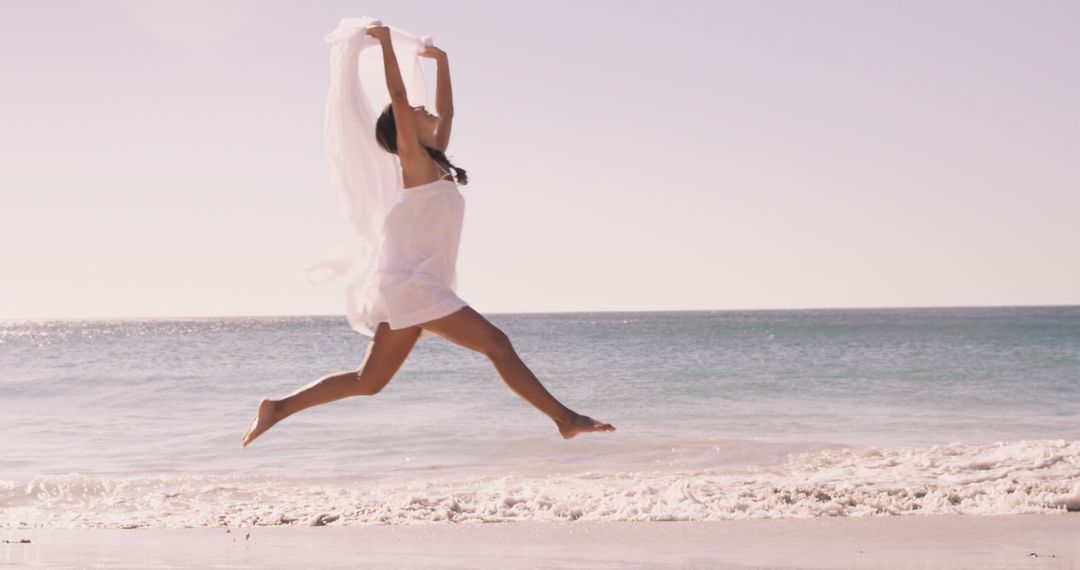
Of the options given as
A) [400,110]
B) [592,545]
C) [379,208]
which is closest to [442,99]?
[400,110]

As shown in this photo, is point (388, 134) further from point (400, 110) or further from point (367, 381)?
point (367, 381)

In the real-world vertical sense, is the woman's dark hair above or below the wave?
above

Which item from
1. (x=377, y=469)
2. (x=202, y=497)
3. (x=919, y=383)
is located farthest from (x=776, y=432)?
(x=919, y=383)

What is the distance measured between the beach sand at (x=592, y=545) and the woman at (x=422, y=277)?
1.92 metres

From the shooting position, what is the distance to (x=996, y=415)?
16.8m

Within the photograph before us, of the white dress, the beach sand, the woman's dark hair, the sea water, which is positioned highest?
the woman's dark hair

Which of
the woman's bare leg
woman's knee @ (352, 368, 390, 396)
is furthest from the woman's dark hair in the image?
woman's knee @ (352, 368, 390, 396)

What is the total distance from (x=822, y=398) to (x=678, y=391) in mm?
A: 2756

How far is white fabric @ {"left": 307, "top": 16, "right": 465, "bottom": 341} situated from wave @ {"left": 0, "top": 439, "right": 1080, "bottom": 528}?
3916mm

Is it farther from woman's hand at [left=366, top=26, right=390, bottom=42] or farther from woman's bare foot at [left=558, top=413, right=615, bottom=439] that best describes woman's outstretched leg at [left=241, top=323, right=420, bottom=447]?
woman's hand at [left=366, top=26, right=390, bottom=42]

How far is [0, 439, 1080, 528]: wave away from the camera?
8.32 meters

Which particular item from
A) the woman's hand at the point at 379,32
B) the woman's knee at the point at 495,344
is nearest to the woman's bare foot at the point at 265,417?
the woman's knee at the point at 495,344

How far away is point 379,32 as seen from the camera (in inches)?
181

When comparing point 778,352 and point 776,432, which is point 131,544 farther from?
point 778,352
